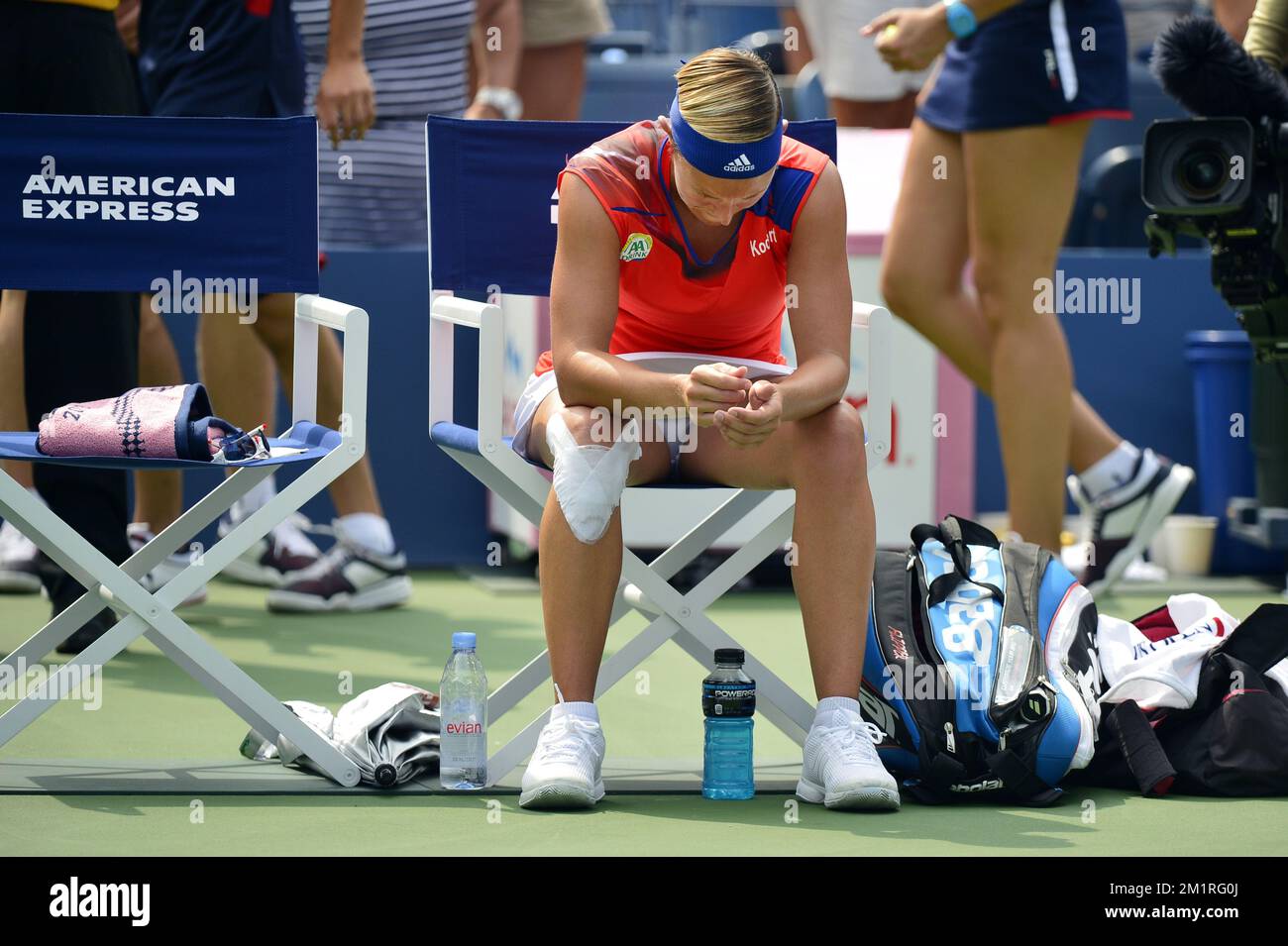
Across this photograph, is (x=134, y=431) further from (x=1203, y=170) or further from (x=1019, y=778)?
(x=1203, y=170)

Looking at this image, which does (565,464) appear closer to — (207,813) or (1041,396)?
(207,813)

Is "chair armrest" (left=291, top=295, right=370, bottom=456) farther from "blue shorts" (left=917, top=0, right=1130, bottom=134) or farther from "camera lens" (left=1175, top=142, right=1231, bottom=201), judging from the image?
"blue shorts" (left=917, top=0, right=1130, bottom=134)

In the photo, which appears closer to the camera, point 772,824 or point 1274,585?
point 772,824

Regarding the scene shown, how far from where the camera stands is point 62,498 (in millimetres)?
4359

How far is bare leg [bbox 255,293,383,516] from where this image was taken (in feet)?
16.3

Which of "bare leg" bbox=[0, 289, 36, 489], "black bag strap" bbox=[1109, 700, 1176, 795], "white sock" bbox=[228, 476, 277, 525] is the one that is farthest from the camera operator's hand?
"white sock" bbox=[228, 476, 277, 525]

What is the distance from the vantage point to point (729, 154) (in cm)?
308

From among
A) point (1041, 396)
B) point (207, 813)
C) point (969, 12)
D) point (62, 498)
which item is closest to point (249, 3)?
point (62, 498)

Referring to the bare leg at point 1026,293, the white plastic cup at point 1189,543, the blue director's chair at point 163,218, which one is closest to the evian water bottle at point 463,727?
the blue director's chair at point 163,218

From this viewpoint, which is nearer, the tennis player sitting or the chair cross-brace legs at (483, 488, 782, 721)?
the tennis player sitting

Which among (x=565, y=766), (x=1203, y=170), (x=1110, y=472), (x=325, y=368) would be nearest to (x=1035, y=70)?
(x=1203, y=170)

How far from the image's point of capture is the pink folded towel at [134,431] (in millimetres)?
3195

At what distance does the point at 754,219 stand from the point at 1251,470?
3261 millimetres

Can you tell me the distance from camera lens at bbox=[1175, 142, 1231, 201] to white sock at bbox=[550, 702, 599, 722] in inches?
63.6
